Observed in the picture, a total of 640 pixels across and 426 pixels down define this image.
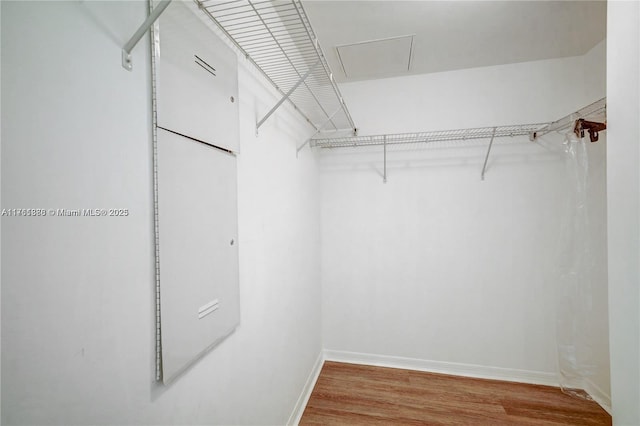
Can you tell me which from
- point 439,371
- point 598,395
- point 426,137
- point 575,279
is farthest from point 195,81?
point 598,395

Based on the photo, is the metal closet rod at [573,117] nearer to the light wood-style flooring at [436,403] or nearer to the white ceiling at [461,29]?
the white ceiling at [461,29]

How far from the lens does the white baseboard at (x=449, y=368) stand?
78.2 inches

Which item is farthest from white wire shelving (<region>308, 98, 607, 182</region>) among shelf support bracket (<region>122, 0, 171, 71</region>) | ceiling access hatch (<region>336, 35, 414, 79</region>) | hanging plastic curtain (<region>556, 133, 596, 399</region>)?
shelf support bracket (<region>122, 0, 171, 71</region>)

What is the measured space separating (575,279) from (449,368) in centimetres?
113

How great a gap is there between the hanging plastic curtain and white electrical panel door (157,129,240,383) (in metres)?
2.15

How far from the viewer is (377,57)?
188 cm

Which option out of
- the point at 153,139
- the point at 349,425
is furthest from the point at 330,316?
the point at 153,139

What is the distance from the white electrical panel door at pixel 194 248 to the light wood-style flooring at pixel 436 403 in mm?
1296

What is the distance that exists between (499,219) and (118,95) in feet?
7.87

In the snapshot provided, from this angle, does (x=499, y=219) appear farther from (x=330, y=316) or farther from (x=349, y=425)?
(x=349, y=425)

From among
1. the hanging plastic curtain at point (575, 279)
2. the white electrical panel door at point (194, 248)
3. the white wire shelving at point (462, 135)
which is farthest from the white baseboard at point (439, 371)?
the white wire shelving at point (462, 135)

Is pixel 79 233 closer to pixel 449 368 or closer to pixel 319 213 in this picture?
pixel 319 213

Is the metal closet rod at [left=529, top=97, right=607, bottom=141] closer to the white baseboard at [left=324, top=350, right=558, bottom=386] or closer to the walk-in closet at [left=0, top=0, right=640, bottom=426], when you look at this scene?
the walk-in closet at [left=0, top=0, right=640, bottom=426]

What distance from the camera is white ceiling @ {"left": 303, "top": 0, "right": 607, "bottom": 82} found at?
1413 mm
